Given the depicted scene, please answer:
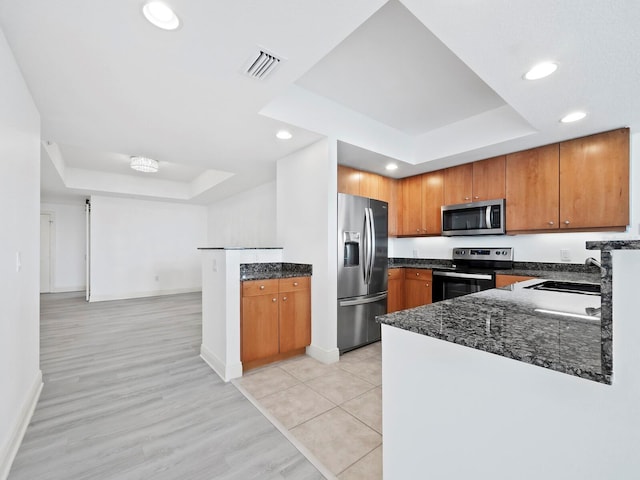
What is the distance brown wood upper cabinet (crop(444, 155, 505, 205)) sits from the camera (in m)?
3.49

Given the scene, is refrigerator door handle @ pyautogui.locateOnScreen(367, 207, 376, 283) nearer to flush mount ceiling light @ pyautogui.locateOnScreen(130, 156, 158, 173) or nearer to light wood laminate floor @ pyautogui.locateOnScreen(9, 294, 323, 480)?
light wood laminate floor @ pyautogui.locateOnScreen(9, 294, 323, 480)

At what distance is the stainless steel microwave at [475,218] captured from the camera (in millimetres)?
3438

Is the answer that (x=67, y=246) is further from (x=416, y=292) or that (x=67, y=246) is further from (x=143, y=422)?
(x=416, y=292)

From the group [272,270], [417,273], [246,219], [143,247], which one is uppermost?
[246,219]

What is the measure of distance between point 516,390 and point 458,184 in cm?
352

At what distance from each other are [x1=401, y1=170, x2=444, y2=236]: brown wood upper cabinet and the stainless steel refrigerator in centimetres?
99

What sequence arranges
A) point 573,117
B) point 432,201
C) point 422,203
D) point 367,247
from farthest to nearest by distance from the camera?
point 422,203, point 432,201, point 367,247, point 573,117

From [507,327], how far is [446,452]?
→ 1.57ft

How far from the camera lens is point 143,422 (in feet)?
6.34

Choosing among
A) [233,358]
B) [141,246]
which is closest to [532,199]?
[233,358]

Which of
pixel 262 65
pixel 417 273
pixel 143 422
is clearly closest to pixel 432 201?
pixel 417 273

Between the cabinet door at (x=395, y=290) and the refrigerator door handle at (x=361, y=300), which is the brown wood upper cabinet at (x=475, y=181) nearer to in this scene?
the cabinet door at (x=395, y=290)

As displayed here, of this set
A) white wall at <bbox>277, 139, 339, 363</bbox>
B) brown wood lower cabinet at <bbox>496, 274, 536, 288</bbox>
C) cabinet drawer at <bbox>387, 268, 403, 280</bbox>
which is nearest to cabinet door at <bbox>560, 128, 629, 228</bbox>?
brown wood lower cabinet at <bbox>496, 274, 536, 288</bbox>

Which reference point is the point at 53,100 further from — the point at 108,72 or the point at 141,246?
Result: the point at 141,246
